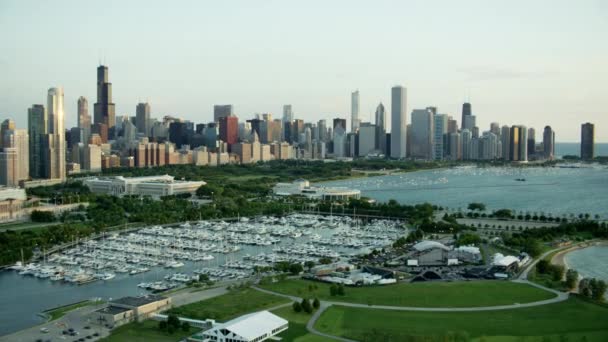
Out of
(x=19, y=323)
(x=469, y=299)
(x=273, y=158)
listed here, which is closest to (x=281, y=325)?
(x=469, y=299)

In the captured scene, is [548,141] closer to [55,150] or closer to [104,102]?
[104,102]

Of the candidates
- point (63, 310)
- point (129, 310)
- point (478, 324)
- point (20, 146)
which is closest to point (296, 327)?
point (129, 310)

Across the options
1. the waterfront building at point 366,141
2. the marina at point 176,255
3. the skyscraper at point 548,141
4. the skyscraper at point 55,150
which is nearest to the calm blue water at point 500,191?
the marina at point 176,255

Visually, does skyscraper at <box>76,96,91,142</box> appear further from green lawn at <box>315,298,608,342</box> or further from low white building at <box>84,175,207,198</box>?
green lawn at <box>315,298,608,342</box>

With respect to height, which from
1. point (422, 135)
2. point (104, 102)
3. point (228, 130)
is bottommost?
point (422, 135)

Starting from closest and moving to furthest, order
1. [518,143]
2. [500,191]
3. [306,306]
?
[306,306] < [500,191] < [518,143]

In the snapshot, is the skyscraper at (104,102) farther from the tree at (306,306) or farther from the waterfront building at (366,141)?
the tree at (306,306)

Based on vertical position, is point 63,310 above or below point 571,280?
below
